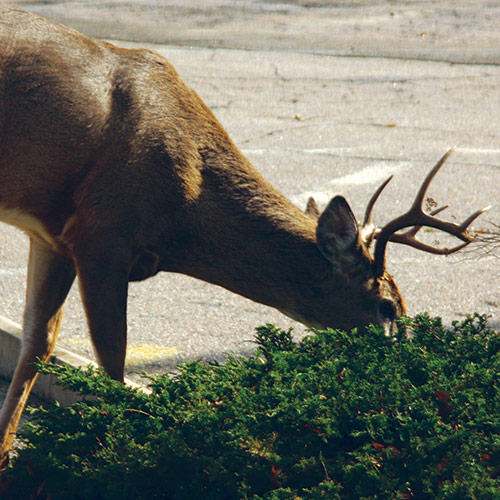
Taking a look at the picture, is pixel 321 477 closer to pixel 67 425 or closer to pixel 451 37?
pixel 67 425

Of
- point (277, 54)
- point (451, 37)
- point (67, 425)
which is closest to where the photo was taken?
point (67, 425)

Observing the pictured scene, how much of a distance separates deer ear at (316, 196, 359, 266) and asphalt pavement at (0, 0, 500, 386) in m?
1.18

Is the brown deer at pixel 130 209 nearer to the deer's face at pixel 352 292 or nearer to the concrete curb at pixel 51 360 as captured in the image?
the deer's face at pixel 352 292

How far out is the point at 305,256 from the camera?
451 centimetres

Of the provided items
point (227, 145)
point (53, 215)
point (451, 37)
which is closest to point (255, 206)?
point (227, 145)

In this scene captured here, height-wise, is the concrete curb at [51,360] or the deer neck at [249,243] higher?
the deer neck at [249,243]

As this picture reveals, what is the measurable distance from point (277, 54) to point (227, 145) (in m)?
11.2

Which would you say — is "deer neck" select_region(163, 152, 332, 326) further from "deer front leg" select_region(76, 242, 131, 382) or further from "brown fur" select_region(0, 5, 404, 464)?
"deer front leg" select_region(76, 242, 131, 382)

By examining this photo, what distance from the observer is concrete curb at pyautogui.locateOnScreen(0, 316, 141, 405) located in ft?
15.0

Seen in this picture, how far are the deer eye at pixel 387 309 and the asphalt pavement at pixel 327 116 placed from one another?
3.64 ft

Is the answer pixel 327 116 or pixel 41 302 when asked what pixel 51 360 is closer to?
pixel 41 302

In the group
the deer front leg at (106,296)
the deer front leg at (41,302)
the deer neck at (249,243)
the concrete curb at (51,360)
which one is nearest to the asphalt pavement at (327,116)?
the concrete curb at (51,360)

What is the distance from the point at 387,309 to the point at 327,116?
6989 mm

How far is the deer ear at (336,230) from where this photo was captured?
4348 millimetres
